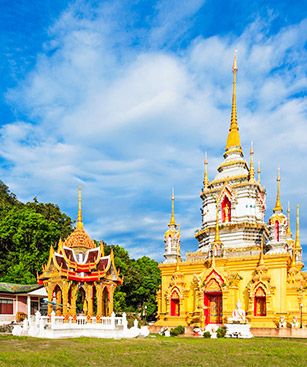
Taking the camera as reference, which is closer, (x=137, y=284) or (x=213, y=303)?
(x=213, y=303)

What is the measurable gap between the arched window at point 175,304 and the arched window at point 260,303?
6.91 m

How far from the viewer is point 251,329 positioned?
32094 millimetres

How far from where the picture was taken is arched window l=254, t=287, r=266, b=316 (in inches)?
1303

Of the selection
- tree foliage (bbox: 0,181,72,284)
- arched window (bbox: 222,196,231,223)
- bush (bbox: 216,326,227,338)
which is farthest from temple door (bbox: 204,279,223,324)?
tree foliage (bbox: 0,181,72,284)

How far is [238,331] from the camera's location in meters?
29.2

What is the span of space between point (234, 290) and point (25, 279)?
1779 cm

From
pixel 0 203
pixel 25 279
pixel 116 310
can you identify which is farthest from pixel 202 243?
pixel 0 203

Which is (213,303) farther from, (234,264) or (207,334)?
(207,334)

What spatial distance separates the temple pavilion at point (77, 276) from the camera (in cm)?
2520

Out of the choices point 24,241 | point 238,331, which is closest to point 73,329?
point 238,331

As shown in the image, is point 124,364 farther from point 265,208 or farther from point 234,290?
point 265,208

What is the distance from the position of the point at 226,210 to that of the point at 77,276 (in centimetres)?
1916

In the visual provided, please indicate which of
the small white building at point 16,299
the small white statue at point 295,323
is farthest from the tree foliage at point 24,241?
the small white statue at point 295,323

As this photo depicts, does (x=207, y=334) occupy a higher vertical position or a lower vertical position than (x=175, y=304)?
lower
